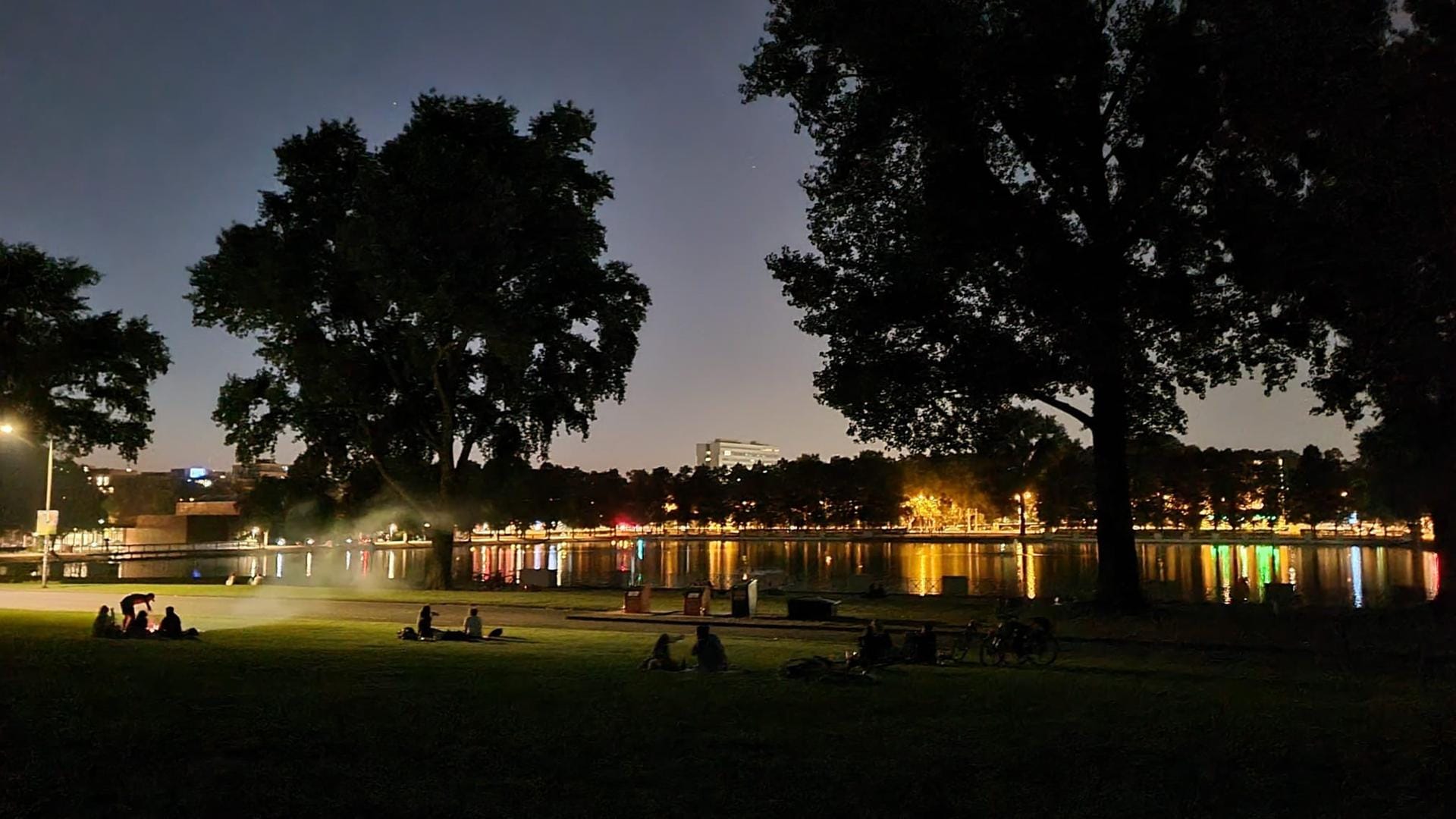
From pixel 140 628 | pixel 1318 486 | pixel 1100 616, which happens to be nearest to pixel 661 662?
pixel 140 628

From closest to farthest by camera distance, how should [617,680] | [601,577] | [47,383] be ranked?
[617,680]
[47,383]
[601,577]

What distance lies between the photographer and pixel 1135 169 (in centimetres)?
2730

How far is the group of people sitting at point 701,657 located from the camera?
16.7 metres

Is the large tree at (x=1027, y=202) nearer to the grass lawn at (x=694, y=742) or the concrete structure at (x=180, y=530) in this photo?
the grass lawn at (x=694, y=742)

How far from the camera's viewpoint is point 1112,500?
29.5 m

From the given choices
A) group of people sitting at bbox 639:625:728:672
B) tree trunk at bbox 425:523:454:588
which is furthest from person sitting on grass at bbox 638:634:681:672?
tree trunk at bbox 425:523:454:588

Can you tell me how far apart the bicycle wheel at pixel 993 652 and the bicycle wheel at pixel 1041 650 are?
1.63 ft

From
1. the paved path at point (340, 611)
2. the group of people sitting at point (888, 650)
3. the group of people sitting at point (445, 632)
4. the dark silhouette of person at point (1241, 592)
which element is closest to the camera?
the group of people sitting at point (888, 650)

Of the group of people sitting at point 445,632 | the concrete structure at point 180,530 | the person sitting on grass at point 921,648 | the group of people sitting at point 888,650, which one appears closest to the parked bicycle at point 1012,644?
the group of people sitting at point 888,650

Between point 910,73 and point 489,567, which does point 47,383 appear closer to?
point 910,73

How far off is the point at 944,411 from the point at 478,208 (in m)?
18.2

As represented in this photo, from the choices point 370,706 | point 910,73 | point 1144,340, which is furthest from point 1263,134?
point 370,706

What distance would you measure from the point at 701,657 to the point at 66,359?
143 feet

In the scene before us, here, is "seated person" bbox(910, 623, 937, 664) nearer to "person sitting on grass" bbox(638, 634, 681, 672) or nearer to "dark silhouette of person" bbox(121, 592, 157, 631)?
"person sitting on grass" bbox(638, 634, 681, 672)
